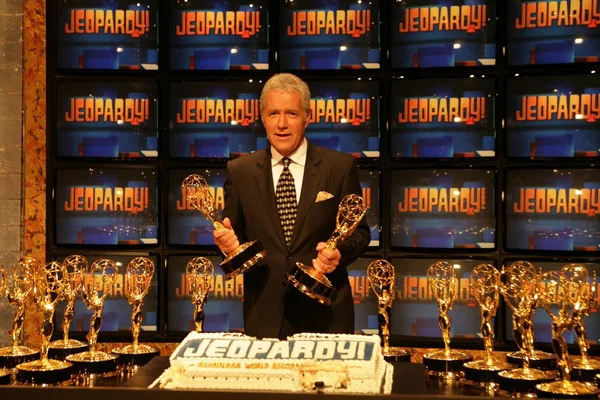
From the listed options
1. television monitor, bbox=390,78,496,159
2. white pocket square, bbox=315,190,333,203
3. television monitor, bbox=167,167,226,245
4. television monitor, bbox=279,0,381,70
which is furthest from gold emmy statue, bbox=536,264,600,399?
television monitor, bbox=167,167,226,245

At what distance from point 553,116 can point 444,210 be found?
726mm

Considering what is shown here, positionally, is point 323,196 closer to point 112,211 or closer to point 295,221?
point 295,221

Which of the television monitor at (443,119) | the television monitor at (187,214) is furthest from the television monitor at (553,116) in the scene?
the television monitor at (187,214)

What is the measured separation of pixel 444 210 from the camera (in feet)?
13.7

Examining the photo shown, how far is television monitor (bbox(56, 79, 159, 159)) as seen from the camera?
433 centimetres

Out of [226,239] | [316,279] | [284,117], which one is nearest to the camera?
[316,279]

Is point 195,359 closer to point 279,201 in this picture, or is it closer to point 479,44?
point 279,201

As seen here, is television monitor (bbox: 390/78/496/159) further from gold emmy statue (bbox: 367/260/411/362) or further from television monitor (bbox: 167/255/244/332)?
gold emmy statue (bbox: 367/260/411/362)

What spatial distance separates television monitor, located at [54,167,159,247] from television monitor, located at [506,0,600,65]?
2.03 metres

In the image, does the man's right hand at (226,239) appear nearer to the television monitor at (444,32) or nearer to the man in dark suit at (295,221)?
the man in dark suit at (295,221)

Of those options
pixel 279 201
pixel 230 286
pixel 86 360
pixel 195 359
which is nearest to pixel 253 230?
pixel 279 201

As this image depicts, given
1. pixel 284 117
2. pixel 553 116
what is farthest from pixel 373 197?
pixel 284 117

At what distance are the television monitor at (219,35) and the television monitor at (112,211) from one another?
66cm

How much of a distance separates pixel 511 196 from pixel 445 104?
58 cm
